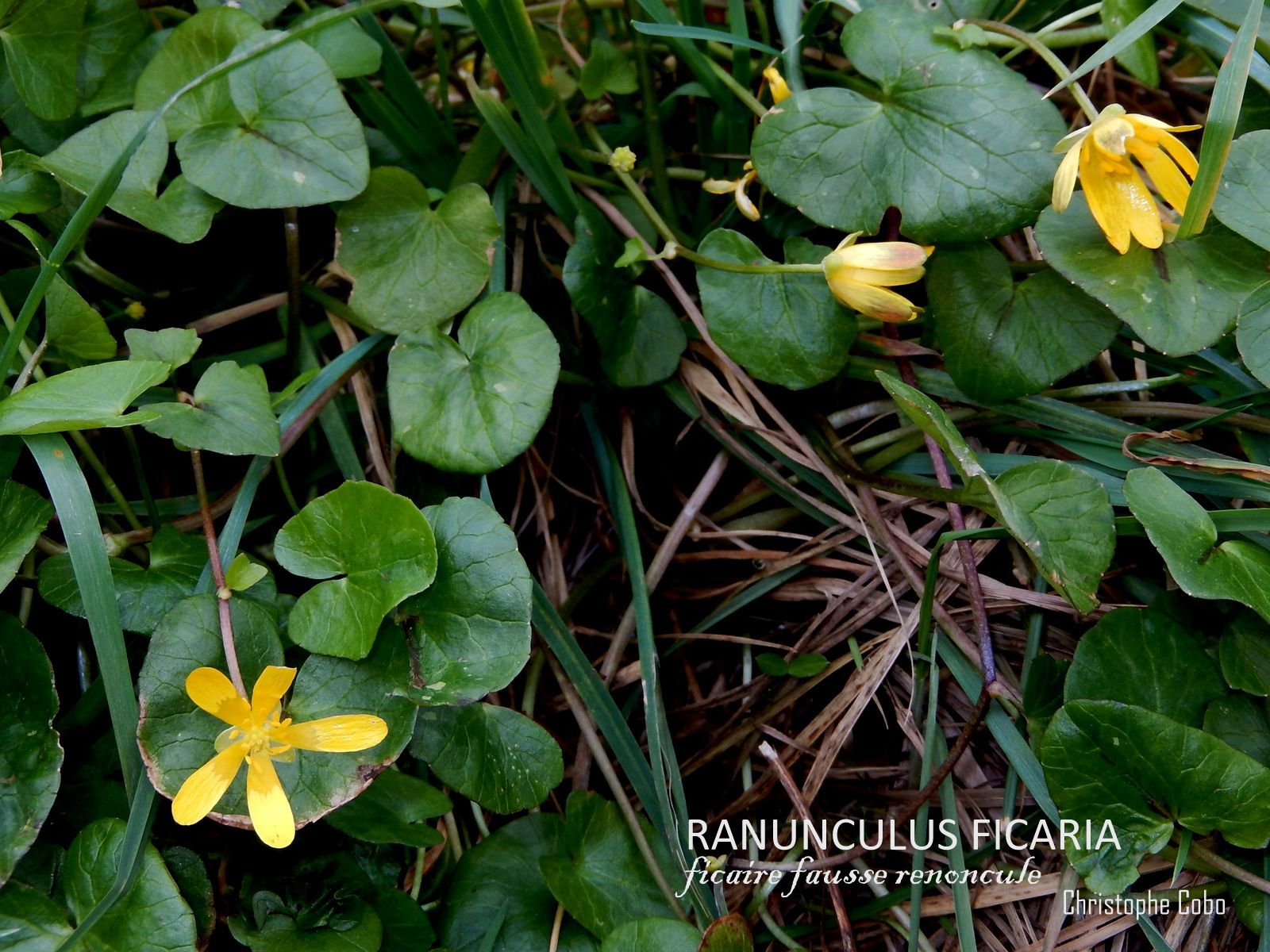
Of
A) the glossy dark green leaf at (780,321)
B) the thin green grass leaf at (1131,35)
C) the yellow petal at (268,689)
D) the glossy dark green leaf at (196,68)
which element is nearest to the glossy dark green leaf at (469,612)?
the yellow petal at (268,689)

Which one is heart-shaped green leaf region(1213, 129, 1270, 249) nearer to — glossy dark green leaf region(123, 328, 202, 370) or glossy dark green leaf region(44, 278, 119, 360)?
glossy dark green leaf region(123, 328, 202, 370)

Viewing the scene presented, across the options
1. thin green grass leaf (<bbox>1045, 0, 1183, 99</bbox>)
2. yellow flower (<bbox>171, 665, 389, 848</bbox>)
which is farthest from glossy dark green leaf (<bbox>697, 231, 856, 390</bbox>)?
yellow flower (<bbox>171, 665, 389, 848</bbox>)

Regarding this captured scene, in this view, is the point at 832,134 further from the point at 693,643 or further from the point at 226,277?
the point at 226,277

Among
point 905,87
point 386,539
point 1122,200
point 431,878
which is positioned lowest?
point 431,878

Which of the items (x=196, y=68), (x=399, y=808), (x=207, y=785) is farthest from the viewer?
(x=196, y=68)

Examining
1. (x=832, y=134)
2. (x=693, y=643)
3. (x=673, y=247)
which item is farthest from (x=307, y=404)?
(x=832, y=134)

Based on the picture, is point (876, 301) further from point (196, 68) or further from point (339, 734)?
point (196, 68)

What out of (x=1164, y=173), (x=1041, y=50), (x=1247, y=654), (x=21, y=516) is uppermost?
(x=1041, y=50)

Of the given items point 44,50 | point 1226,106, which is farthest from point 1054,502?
point 44,50
